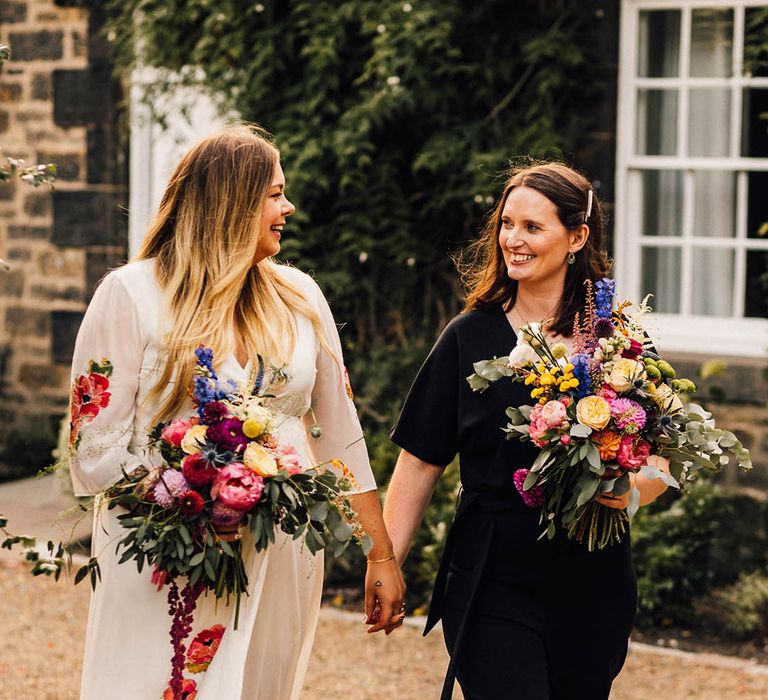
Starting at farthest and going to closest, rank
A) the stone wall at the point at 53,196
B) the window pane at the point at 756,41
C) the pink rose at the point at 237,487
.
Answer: the stone wall at the point at 53,196
the window pane at the point at 756,41
the pink rose at the point at 237,487

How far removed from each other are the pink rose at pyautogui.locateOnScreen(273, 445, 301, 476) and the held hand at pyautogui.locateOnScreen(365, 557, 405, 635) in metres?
0.61

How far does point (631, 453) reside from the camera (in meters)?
3.40

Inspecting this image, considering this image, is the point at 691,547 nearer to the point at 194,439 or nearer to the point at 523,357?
the point at 523,357

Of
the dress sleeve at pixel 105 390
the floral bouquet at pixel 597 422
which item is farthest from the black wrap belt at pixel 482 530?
the dress sleeve at pixel 105 390

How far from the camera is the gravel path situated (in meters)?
5.86

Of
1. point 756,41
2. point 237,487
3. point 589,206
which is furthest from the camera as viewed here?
point 756,41

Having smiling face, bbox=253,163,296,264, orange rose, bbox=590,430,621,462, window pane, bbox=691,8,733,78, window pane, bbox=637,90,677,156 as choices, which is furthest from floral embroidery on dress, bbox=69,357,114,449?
window pane, bbox=691,8,733,78

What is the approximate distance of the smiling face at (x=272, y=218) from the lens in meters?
3.55

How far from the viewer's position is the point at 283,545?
11.7 feet

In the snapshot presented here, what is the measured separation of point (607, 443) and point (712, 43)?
17.6 ft

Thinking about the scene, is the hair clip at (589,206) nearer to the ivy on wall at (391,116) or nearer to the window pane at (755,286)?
the ivy on wall at (391,116)

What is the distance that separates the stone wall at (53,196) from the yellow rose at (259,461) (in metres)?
6.96

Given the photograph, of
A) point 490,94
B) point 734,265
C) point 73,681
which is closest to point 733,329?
point 734,265

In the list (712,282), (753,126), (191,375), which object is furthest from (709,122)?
(191,375)
